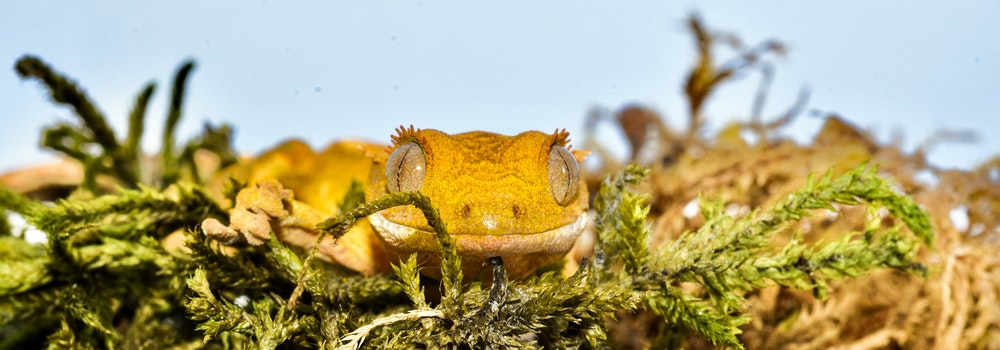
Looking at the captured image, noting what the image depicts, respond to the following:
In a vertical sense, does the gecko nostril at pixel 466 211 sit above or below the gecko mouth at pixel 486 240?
above

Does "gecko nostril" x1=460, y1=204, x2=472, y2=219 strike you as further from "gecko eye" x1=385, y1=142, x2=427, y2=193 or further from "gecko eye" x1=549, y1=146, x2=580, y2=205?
"gecko eye" x1=549, y1=146, x2=580, y2=205

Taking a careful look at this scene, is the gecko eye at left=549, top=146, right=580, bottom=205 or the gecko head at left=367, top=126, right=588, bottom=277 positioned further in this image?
the gecko eye at left=549, top=146, right=580, bottom=205

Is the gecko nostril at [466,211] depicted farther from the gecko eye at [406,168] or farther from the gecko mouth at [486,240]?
the gecko eye at [406,168]

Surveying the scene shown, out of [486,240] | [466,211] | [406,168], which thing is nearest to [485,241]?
[486,240]

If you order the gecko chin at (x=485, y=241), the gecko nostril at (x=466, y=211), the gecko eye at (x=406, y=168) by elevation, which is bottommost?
the gecko chin at (x=485, y=241)

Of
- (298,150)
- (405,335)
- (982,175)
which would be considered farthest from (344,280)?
(982,175)

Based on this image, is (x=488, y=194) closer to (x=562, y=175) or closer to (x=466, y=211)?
(x=466, y=211)

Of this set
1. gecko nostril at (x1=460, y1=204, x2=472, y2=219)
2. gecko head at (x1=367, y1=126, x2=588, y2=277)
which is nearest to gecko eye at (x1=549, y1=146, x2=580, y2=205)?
gecko head at (x1=367, y1=126, x2=588, y2=277)

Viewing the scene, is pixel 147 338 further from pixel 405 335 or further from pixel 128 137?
pixel 128 137

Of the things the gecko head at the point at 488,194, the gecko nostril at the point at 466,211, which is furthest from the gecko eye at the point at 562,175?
the gecko nostril at the point at 466,211
